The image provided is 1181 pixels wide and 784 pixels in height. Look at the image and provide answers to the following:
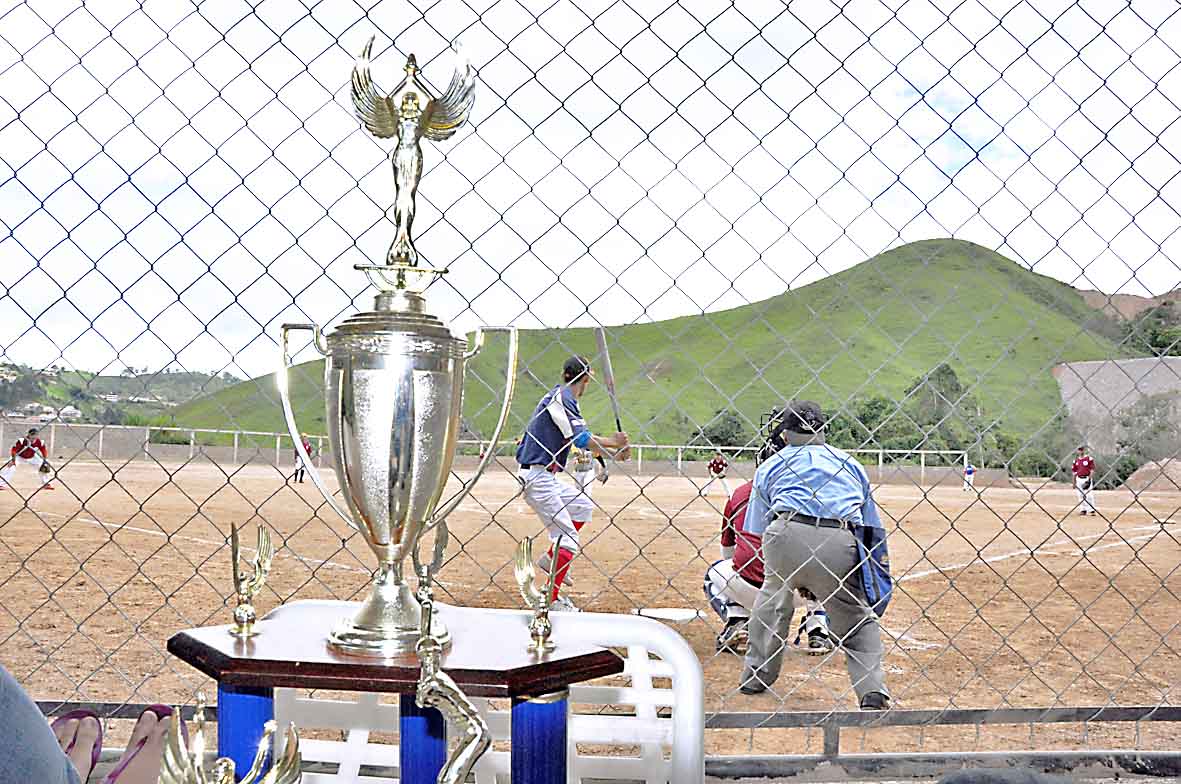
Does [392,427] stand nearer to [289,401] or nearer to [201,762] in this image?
[289,401]

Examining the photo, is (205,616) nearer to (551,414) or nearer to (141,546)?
(551,414)

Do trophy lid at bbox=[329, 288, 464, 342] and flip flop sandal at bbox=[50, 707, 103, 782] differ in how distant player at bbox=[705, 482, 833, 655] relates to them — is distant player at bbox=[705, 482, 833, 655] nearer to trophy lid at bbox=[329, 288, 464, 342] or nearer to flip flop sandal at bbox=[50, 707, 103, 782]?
flip flop sandal at bbox=[50, 707, 103, 782]

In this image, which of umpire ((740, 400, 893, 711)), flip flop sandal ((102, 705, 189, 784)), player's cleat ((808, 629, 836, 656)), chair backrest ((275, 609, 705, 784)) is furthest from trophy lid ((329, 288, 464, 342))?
player's cleat ((808, 629, 836, 656))

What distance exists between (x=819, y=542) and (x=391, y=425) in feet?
9.75

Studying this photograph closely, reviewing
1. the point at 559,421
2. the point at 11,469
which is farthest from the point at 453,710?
the point at 11,469

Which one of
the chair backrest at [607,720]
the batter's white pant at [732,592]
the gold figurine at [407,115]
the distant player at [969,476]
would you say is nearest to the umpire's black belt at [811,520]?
the distant player at [969,476]

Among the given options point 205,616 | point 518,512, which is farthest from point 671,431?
point 205,616

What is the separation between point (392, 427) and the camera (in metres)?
1.21

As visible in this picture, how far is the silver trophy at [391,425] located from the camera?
1.20 metres

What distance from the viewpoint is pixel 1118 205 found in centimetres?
226

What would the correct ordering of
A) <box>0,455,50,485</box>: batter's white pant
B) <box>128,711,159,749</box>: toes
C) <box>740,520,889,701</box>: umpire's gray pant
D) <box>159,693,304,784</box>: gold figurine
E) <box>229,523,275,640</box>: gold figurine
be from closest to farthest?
1. <box>159,693,304,784</box>: gold figurine
2. <box>229,523,275,640</box>: gold figurine
3. <box>128,711,159,749</box>: toes
4. <box>740,520,889,701</box>: umpire's gray pant
5. <box>0,455,50,485</box>: batter's white pant

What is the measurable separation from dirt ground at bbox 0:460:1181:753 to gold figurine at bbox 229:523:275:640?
2.61 feet

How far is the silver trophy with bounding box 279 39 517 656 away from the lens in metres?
1.20

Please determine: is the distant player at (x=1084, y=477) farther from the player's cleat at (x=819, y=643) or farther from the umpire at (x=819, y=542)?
the player's cleat at (x=819, y=643)
